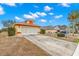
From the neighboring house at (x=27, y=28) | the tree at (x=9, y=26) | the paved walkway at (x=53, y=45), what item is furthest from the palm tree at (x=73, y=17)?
the tree at (x=9, y=26)

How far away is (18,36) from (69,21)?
570mm

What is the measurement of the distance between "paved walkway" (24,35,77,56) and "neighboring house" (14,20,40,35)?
5 centimetres

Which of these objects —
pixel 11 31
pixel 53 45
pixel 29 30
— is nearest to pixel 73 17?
pixel 53 45

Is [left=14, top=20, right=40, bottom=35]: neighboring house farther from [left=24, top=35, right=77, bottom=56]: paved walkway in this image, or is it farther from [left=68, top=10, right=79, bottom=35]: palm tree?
[left=68, top=10, right=79, bottom=35]: palm tree

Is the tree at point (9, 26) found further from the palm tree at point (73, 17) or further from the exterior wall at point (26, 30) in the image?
the palm tree at point (73, 17)

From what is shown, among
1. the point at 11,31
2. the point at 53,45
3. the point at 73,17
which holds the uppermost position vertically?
the point at 73,17

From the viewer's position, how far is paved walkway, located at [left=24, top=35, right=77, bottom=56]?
86.0 inches

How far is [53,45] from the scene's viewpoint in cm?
223

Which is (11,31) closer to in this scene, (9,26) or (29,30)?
(9,26)

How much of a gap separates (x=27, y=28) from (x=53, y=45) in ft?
1.10

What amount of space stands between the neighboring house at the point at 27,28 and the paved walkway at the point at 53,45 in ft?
0.18

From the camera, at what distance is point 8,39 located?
224cm

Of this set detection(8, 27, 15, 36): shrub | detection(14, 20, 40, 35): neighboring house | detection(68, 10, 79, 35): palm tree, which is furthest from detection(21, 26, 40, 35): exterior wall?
detection(68, 10, 79, 35): palm tree

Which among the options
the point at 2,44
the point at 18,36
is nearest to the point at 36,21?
the point at 18,36
